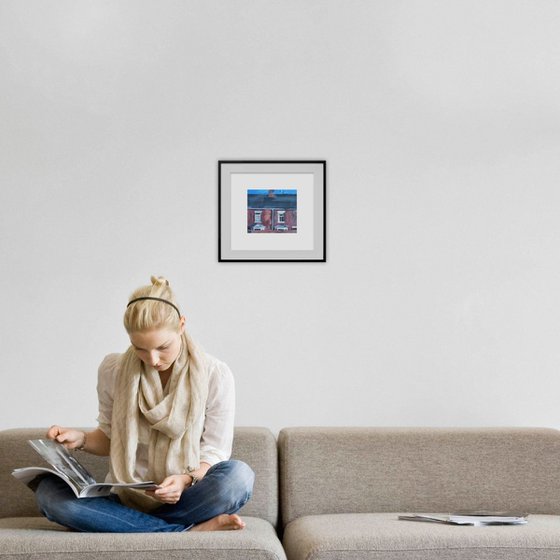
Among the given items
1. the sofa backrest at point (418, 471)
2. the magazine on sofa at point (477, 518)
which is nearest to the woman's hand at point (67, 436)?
the sofa backrest at point (418, 471)

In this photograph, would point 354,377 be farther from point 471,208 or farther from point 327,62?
point 327,62

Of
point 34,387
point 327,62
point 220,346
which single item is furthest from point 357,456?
point 327,62

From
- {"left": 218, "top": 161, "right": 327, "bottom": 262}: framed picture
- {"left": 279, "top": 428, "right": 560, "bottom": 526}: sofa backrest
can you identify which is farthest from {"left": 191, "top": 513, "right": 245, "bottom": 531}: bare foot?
{"left": 218, "top": 161, "right": 327, "bottom": 262}: framed picture

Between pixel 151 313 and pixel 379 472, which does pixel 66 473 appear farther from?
pixel 379 472

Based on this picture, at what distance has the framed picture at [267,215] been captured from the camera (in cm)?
348

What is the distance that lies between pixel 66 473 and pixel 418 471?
46.9 inches

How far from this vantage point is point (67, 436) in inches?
106

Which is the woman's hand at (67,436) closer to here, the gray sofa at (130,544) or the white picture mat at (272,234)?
the gray sofa at (130,544)

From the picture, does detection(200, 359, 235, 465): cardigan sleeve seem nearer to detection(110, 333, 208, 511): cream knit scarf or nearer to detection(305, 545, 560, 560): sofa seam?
detection(110, 333, 208, 511): cream knit scarf

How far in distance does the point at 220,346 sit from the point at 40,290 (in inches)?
28.8

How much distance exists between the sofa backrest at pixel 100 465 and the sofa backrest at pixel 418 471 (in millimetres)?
50

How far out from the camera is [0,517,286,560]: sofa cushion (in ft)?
7.53

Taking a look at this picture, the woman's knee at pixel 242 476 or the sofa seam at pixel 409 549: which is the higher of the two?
the woman's knee at pixel 242 476

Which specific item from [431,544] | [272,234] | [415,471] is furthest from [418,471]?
[272,234]
